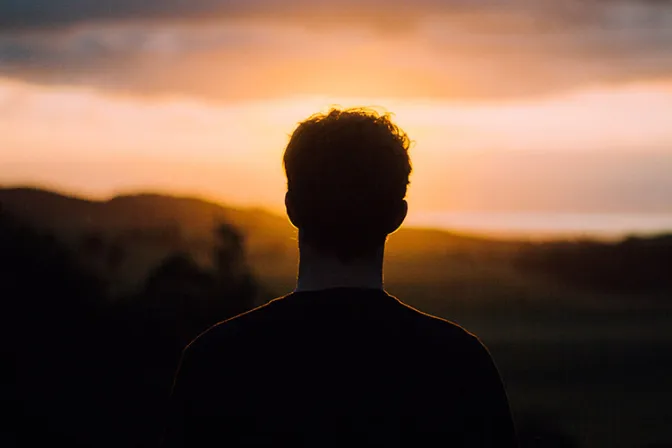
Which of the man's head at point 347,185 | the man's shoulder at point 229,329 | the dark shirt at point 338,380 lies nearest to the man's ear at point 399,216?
the man's head at point 347,185

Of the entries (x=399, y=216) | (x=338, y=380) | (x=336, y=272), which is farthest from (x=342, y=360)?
(x=399, y=216)

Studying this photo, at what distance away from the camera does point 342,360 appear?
270cm

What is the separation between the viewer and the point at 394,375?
2.70 metres

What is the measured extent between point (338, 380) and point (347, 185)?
515mm

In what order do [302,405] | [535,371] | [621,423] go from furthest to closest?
[535,371]
[621,423]
[302,405]

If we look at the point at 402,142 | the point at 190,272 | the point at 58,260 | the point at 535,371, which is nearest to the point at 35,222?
the point at 58,260

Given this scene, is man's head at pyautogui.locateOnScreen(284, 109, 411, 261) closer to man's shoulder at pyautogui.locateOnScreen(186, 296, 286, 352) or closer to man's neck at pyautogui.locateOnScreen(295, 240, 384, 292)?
man's neck at pyautogui.locateOnScreen(295, 240, 384, 292)

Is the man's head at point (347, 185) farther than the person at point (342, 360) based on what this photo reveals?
Yes

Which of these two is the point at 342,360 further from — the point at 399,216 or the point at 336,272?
the point at 399,216

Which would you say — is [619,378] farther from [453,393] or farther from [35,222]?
[453,393]

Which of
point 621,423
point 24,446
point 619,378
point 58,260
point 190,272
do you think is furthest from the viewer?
point 619,378

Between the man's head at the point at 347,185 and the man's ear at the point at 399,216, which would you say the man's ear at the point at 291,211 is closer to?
the man's head at the point at 347,185

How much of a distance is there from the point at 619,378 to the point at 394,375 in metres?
67.2

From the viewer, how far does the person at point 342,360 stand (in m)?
2.68
